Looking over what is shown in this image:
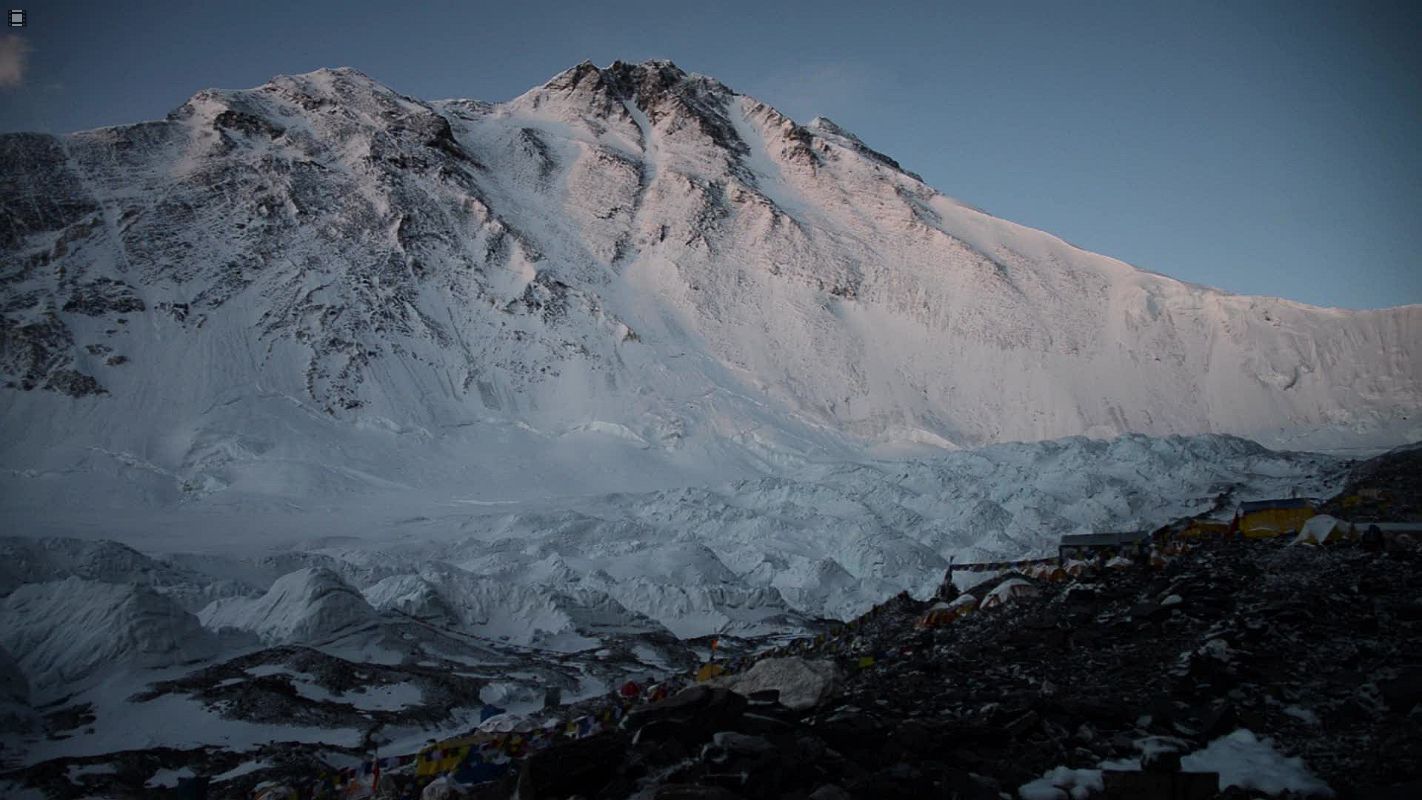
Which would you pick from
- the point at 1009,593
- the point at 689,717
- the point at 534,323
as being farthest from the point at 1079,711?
the point at 534,323

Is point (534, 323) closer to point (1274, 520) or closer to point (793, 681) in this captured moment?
point (1274, 520)

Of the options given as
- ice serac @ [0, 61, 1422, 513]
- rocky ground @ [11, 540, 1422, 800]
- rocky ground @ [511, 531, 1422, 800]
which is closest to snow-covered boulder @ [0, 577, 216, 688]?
rocky ground @ [11, 540, 1422, 800]

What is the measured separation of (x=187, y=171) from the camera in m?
62.7

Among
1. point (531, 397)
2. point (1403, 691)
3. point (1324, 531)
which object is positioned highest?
point (531, 397)

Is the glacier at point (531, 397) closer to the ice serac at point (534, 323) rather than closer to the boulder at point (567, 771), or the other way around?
the ice serac at point (534, 323)

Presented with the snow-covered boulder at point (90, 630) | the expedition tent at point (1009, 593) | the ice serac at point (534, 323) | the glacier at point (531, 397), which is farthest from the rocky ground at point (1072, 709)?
the ice serac at point (534, 323)

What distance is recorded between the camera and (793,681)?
28.2 ft

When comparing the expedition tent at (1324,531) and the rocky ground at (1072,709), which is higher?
the expedition tent at (1324,531)

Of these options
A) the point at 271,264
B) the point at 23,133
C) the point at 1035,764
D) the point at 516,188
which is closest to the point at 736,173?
the point at 516,188

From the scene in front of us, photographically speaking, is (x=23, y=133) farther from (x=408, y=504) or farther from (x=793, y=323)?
(x=793, y=323)

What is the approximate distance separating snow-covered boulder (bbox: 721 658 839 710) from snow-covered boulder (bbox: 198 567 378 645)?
50.2ft

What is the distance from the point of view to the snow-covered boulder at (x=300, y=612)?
20.4m

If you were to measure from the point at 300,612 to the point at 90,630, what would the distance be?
4.16 meters

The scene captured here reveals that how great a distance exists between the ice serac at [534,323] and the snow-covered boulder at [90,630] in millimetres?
25382
